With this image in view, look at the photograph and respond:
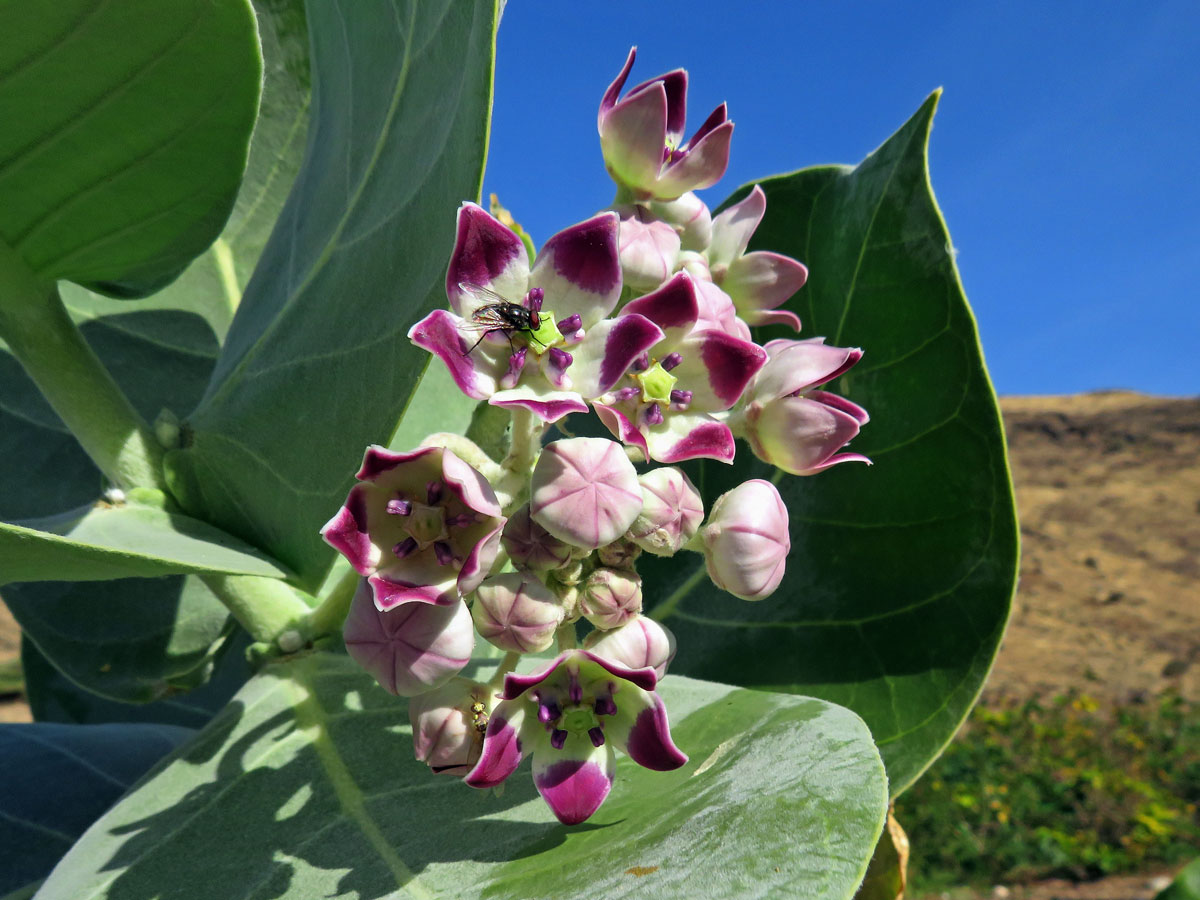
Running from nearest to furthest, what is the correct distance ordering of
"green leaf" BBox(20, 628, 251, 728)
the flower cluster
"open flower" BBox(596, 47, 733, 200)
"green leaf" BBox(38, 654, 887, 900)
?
"green leaf" BBox(38, 654, 887, 900), the flower cluster, "open flower" BBox(596, 47, 733, 200), "green leaf" BBox(20, 628, 251, 728)

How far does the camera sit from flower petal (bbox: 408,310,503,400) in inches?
34.7

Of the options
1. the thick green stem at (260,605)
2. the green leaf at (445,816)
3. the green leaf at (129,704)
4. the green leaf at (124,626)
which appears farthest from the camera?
the green leaf at (129,704)

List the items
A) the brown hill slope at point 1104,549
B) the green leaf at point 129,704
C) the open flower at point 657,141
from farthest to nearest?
1. the brown hill slope at point 1104,549
2. the green leaf at point 129,704
3. the open flower at point 657,141

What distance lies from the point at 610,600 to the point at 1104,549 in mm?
18032

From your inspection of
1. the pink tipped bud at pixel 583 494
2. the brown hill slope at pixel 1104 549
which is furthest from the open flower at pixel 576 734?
the brown hill slope at pixel 1104 549

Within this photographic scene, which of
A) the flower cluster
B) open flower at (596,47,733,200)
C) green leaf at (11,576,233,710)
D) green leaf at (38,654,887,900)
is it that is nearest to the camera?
green leaf at (38,654,887,900)

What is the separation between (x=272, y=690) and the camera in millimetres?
1223

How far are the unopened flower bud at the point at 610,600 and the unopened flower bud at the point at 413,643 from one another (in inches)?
4.6

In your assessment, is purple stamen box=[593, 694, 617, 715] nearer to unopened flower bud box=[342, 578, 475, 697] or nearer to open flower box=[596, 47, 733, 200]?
unopened flower bud box=[342, 578, 475, 697]

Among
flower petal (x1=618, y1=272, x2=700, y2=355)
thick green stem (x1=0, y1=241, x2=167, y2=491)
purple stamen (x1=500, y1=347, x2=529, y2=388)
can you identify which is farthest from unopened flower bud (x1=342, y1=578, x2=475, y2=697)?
thick green stem (x1=0, y1=241, x2=167, y2=491)

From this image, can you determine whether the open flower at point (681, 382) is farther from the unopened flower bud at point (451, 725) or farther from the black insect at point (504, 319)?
the unopened flower bud at point (451, 725)

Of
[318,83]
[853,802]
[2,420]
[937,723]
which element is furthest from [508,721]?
[2,420]

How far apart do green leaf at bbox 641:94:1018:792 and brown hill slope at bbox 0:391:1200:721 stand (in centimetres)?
824

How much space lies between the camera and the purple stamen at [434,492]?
0.94 metres
